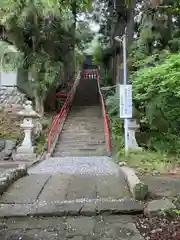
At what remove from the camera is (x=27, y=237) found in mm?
3871

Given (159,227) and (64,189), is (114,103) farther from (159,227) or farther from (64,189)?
(159,227)

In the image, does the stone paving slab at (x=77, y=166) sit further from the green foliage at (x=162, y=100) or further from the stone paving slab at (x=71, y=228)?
the stone paving slab at (x=71, y=228)

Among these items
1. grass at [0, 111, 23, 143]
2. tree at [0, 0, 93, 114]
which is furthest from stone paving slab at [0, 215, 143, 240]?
tree at [0, 0, 93, 114]

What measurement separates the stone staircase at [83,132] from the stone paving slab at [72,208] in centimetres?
711

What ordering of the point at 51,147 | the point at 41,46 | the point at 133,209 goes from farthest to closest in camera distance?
the point at 41,46 < the point at 51,147 < the point at 133,209

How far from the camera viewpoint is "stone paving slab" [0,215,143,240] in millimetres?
3863

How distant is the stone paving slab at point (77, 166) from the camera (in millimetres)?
8930

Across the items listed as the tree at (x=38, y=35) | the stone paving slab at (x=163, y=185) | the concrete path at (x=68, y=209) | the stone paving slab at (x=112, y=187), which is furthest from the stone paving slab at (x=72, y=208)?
the tree at (x=38, y=35)

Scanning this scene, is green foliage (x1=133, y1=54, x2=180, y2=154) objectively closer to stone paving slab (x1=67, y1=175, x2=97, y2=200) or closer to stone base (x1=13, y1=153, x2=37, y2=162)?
stone paving slab (x1=67, y1=175, x2=97, y2=200)

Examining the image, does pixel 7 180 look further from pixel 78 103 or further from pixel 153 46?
pixel 78 103

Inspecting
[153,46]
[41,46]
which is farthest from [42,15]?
[153,46]

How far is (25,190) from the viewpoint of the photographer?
598 centimetres

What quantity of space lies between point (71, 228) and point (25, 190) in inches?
80.9

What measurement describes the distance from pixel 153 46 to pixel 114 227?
12.0m
